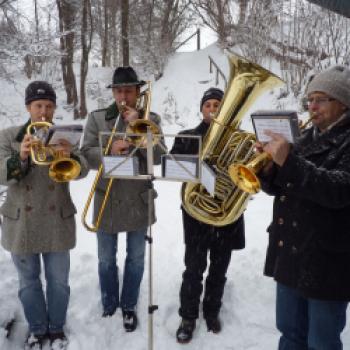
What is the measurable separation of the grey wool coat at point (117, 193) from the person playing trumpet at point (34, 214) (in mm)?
236

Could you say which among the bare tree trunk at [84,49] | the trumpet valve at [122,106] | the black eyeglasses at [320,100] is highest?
the bare tree trunk at [84,49]

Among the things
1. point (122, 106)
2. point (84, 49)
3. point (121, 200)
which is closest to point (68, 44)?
point (84, 49)

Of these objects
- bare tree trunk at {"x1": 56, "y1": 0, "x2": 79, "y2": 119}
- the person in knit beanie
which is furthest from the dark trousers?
bare tree trunk at {"x1": 56, "y1": 0, "x2": 79, "y2": 119}

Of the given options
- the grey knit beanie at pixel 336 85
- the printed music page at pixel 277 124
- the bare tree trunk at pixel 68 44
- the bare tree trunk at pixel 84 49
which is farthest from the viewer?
the bare tree trunk at pixel 84 49

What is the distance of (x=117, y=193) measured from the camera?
8.59 feet

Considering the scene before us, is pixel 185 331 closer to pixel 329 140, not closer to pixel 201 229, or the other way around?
pixel 201 229

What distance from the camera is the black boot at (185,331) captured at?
272cm

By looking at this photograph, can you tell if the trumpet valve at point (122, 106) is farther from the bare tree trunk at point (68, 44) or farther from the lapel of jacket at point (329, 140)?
the bare tree trunk at point (68, 44)

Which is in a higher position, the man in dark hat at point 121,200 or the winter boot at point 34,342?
the man in dark hat at point 121,200

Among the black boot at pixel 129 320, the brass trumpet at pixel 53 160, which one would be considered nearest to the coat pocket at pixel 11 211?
the brass trumpet at pixel 53 160

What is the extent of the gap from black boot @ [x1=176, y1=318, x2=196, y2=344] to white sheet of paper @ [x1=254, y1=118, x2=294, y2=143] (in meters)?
1.69

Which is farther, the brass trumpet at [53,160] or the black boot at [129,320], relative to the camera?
the black boot at [129,320]

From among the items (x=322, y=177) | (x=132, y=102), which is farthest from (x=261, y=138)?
(x=132, y=102)

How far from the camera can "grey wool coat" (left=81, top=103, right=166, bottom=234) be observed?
102 inches
